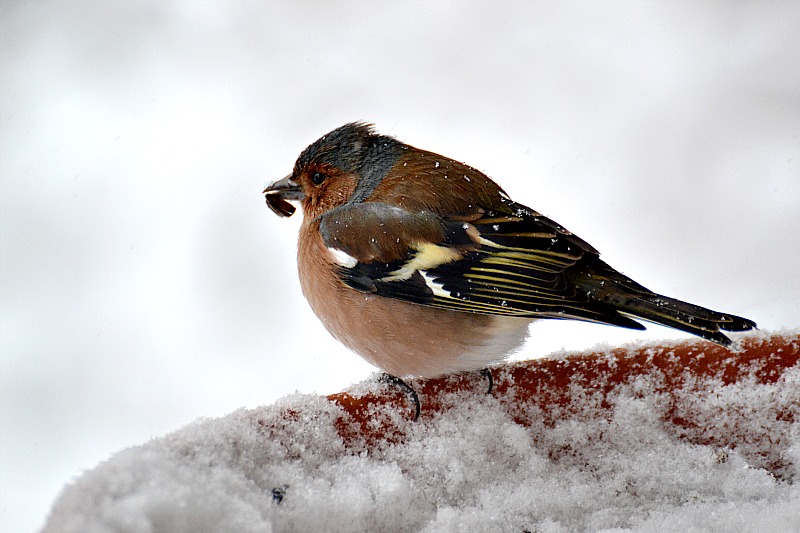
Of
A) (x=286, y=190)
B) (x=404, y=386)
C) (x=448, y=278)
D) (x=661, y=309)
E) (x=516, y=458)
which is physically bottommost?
(x=516, y=458)

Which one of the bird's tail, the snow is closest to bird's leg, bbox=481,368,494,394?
the snow

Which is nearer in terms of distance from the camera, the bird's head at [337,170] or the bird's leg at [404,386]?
the bird's leg at [404,386]

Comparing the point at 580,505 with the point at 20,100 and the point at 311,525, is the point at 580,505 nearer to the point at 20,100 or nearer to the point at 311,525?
the point at 311,525

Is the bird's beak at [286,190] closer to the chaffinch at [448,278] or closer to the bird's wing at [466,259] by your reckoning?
the chaffinch at [448,278]

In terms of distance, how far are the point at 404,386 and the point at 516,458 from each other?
1.08 ft

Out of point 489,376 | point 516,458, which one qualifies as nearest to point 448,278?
point 489,376

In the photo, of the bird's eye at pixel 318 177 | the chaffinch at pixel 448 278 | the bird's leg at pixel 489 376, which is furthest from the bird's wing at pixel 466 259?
A: the bird's eye at pixel 318 177

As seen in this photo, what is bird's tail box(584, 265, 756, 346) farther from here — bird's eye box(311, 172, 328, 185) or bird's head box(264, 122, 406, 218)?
bird's eye box(311, 172, 328, 185)

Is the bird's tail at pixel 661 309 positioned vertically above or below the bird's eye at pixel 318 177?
below

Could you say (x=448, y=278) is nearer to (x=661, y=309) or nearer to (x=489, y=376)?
(x=489, y=376)

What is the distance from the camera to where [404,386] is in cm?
190

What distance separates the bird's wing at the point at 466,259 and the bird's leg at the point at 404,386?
206mm

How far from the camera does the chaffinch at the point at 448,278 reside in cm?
191

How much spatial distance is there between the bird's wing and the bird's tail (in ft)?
0.14
